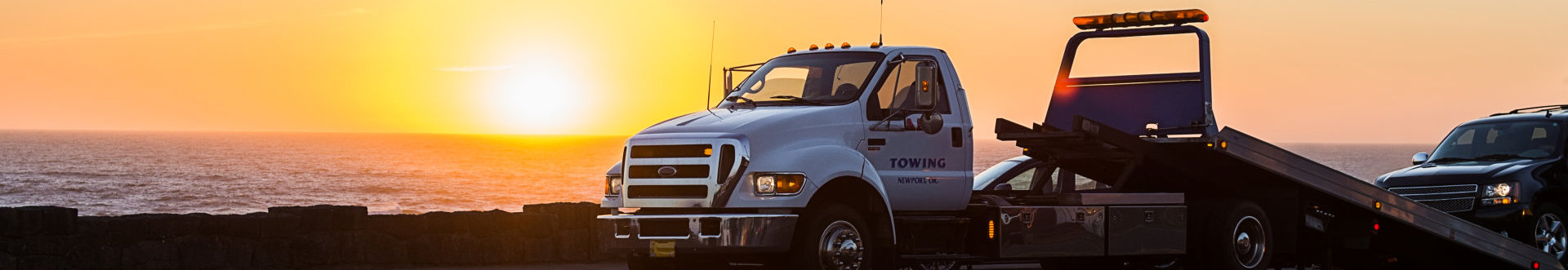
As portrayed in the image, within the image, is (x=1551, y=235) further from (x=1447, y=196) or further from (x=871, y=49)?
(x=871, y=49)

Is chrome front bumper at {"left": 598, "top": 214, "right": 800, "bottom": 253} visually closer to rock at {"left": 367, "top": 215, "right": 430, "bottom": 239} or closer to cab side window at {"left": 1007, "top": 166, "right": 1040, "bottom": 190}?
cab side window at {"left": 1007, "top": 166, "right": 1040, "bottom": 190}

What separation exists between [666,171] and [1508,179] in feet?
36.3

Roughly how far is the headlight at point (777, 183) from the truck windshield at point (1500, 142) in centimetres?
1120

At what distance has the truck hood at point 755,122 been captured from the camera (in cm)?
1300

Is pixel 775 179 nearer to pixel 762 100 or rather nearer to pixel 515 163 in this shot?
pixel 762 100

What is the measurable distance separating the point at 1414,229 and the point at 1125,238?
3398 mm

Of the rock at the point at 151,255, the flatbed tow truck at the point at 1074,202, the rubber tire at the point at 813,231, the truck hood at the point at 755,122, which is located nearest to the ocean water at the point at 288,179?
the rock at the point at 151,255

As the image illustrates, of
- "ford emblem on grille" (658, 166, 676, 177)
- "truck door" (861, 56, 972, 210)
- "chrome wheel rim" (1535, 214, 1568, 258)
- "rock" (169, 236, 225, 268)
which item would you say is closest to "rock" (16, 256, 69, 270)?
"rock" (169, 236, 225, 268)

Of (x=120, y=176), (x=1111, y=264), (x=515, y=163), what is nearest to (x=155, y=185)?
(x=120, y=176)

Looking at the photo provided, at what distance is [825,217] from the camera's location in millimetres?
13203

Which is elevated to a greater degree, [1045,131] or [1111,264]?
[1045,131]

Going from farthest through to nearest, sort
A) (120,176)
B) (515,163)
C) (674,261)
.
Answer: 1. (515,163)
2. (120,176)
3. (674,261)

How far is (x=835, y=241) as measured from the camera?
13289mm

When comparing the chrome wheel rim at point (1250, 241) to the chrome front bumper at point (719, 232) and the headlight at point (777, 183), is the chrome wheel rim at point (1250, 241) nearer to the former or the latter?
the headlight at point (777, 183)
